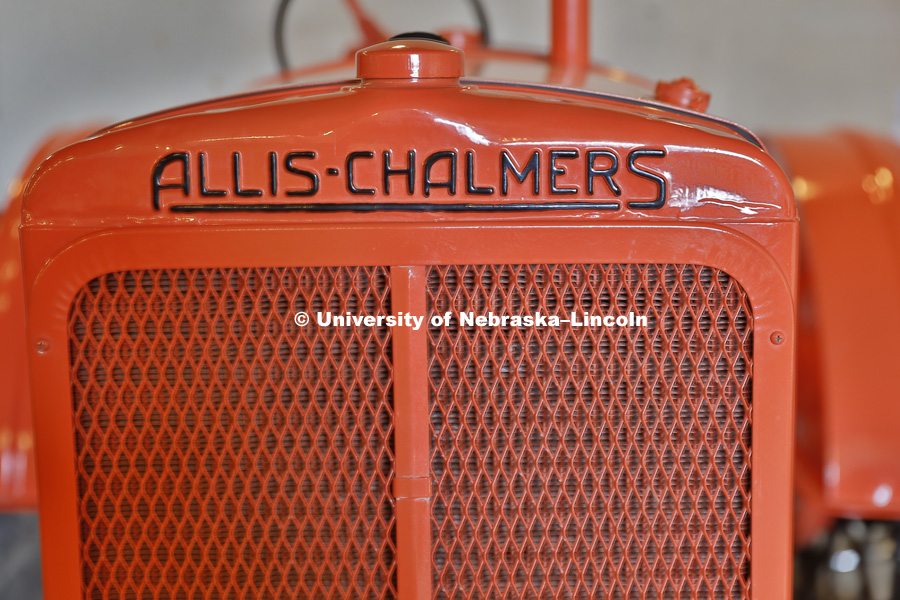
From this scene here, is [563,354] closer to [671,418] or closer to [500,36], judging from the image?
[671,418]

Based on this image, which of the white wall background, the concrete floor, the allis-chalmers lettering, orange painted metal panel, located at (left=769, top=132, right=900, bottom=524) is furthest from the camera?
the white wall background

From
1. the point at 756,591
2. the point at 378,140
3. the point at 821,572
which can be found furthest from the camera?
the point at 821,572

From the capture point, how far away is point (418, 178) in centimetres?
89

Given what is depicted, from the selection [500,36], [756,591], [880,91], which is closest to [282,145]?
[756,591]

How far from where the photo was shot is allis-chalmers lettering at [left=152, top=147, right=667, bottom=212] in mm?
884

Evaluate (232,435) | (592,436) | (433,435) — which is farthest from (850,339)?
(232,435)

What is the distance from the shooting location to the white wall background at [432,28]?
2762 millimetres

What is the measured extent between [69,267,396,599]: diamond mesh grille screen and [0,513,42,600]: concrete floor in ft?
2.09

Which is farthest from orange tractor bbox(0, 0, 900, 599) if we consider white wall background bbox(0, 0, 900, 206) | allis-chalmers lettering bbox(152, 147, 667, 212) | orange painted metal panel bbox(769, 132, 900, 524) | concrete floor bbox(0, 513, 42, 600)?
white wall background bbox(0, 0, 900, 206)

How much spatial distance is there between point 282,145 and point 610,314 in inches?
16.5

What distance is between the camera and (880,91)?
2797 mm

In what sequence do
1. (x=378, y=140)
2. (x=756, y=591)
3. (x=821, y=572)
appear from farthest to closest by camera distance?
(x=821, y=572)
(x=756, y=591)
(x=378, y=140)

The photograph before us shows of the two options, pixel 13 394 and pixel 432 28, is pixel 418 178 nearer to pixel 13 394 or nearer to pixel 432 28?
pixel 13 394

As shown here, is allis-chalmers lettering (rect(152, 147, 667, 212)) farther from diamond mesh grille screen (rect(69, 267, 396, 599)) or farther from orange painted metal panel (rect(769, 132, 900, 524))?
orange painted metal panel (rect(769, 132, 900, 524))
